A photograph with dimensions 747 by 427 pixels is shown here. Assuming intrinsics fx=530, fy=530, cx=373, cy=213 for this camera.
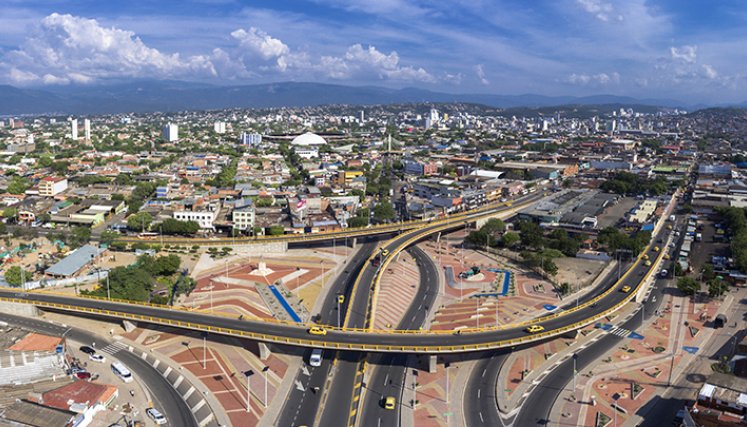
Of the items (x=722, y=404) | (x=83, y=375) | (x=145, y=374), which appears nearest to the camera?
(x=722, y=404)

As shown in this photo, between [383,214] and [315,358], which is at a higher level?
[383,214]

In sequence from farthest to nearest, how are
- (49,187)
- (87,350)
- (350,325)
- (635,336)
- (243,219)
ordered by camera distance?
(49,187), (243,219), (635,336), (350,325), (87,350)

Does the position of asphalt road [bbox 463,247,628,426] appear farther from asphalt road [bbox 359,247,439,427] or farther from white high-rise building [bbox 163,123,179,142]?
white high-rise building [bbox 163,123,179,142]

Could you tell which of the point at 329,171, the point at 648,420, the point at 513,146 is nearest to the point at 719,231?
the point at 648,420

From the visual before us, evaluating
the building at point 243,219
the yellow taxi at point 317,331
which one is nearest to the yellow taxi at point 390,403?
the yellow taxi at point 317,331

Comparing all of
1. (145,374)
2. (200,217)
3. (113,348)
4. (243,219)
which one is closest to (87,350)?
(113,348)

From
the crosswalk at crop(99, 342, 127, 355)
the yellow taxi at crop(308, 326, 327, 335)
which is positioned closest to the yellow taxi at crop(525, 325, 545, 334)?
the yellow taxi at crop(308, 326, 327, 335)

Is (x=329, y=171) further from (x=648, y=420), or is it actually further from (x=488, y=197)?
(x=648, y=420)

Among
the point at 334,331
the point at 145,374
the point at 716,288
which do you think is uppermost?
the point at 716,288

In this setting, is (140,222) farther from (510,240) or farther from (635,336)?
(635,336)
